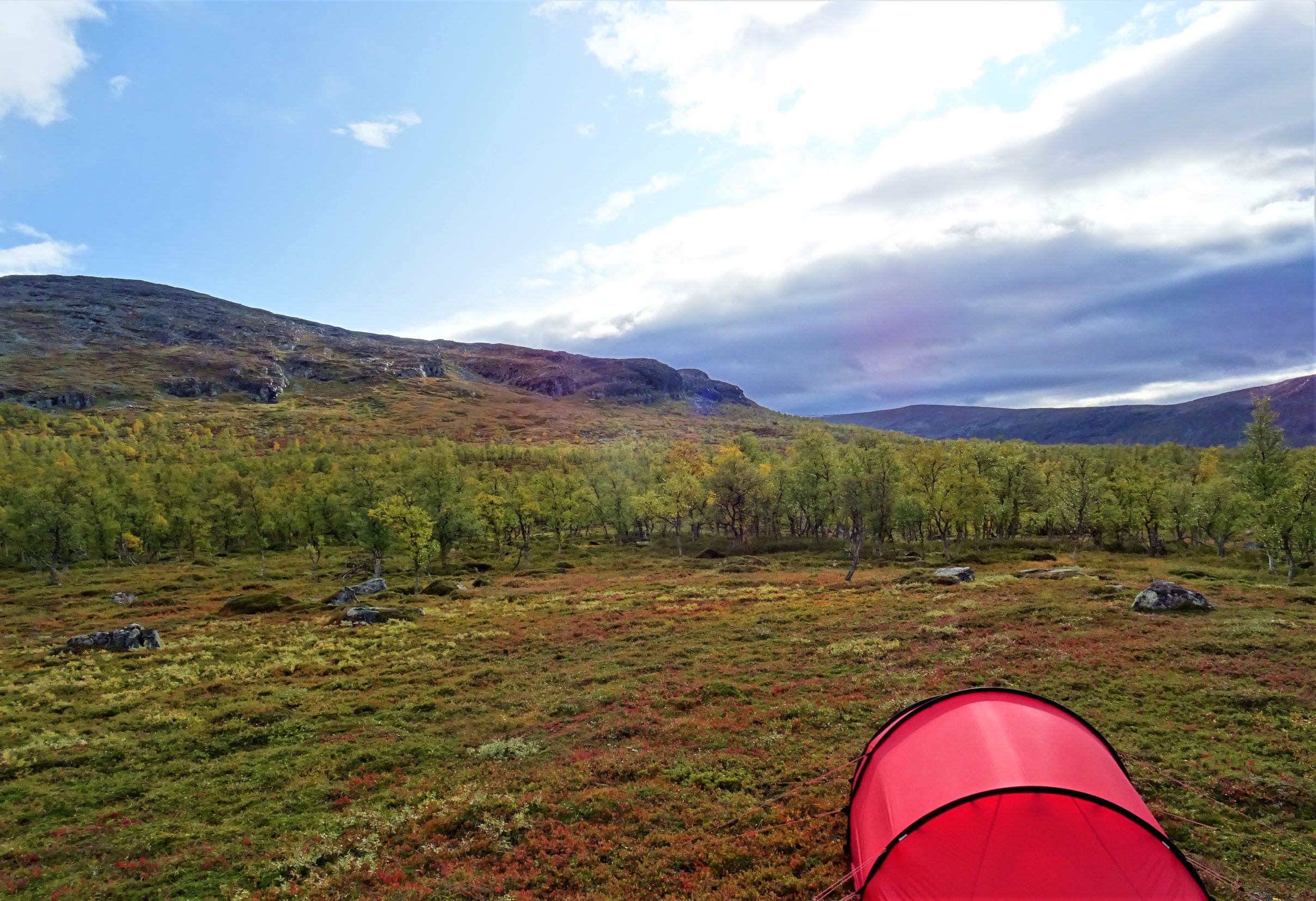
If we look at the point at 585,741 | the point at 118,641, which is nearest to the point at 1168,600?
the point at 585,741

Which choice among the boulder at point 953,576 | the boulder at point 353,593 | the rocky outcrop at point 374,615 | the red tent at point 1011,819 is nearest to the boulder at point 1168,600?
the boulder at point 953,576

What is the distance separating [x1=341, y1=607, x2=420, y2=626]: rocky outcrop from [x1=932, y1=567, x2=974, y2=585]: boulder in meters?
45.8

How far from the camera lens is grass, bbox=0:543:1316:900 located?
42.5 ft

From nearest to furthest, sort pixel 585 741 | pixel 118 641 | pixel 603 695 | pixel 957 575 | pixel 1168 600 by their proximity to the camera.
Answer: pixel 585 741
pixel 603 695
pixel 1168 600
pixel 118 641
pixel 957 575

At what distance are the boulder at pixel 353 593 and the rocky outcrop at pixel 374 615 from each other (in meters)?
9.15

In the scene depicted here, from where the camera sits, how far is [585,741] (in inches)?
788

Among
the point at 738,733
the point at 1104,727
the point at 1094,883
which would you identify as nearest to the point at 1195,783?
the point at 1104,727

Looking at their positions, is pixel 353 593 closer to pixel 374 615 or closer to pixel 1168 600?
Answer: pixel 374 615

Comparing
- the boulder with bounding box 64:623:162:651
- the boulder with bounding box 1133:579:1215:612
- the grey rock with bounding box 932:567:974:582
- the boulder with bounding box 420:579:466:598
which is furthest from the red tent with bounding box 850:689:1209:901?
the boulder with bounding box 420:579:466:598

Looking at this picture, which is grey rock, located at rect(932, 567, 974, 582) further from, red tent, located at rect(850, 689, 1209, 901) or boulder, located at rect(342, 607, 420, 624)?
boulder, located at rect(342, 607, 420, 624)

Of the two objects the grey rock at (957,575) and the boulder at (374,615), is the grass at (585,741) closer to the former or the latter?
the boulder at (374,615)

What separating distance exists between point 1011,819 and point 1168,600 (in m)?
34.2

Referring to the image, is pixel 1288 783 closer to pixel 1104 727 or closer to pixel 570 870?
pixel 1104 727

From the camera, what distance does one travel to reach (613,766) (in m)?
17.7
